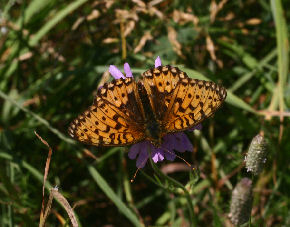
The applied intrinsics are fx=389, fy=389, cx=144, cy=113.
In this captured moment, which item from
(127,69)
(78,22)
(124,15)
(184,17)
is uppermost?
(78,22)

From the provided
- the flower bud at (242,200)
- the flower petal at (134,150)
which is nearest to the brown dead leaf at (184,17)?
the flower petal at (134,150)

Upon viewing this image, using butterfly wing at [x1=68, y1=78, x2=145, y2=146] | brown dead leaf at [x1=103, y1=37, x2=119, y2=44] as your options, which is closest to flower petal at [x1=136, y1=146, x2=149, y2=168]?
butterfly wing at [x1=68, y1=78, x2=145, y2=146]

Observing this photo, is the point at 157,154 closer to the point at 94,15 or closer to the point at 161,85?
the point at 161,85

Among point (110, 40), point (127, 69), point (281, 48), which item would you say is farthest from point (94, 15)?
point (281, 48)

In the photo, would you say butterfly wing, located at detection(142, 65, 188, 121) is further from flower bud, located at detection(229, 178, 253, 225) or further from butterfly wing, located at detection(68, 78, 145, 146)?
flower bud, located at detection(229, 178, 253, 225)

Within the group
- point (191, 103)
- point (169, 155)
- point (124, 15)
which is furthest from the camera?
point (124, 15)

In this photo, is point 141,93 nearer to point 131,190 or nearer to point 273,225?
point 131,190

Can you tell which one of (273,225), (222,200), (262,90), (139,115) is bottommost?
(273,225)

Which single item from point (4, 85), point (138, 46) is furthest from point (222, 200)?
point (4, 85)
